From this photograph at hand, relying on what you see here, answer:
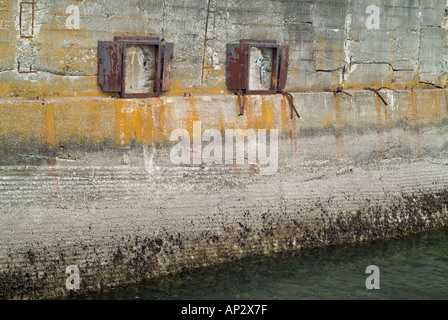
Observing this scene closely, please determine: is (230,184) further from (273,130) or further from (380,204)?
(380,204)

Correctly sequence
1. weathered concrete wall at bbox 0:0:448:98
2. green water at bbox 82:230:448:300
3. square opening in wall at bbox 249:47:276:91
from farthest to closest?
square opening in wall at bbox 249:47:276:91, green water at bbox 82:230:448:300, weathered concrete wall at bbox 0:0:448:98

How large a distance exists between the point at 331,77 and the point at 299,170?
4.59 ft

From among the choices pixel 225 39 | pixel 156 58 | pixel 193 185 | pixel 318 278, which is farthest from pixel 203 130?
pixel 318 278

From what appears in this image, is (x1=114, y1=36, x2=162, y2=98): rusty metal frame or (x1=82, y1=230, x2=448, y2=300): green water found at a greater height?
(x1=114, y1=36, x2=162, y2=98): rusty metal frame

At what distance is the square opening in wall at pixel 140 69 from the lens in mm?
9188

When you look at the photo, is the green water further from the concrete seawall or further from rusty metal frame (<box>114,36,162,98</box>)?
rusty metal frame (<box>114,36,162,98</box>)

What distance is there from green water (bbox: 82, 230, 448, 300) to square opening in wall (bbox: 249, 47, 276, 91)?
207cm

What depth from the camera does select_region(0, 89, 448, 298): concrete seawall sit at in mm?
8375

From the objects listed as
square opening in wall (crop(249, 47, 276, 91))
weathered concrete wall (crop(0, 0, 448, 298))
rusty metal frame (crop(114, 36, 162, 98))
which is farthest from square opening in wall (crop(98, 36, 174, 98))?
square opening in wall (crop(249, 47, 276, 91))

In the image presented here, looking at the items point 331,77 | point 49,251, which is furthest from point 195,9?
point 49,251

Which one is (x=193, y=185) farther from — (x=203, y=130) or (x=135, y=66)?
(x=135, y=66)

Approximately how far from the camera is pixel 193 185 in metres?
9.44

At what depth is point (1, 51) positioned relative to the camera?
832 cm

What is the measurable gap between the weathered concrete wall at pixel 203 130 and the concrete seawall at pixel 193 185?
0.02 metres
